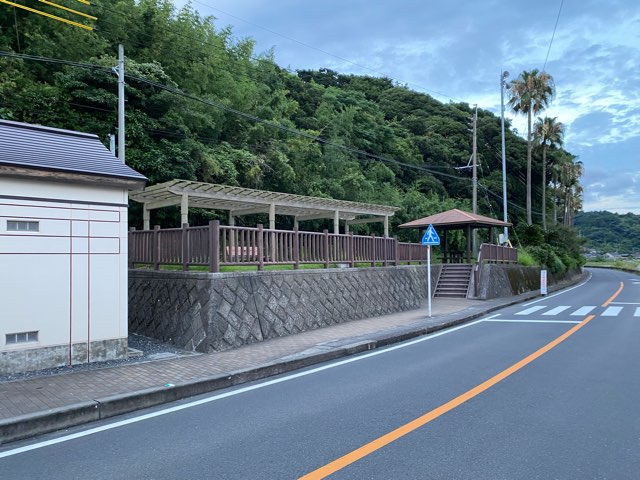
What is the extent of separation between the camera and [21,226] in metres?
7.04

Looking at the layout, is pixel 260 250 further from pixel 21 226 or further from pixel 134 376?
pixel 21 226

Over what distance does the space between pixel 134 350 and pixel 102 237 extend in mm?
2348

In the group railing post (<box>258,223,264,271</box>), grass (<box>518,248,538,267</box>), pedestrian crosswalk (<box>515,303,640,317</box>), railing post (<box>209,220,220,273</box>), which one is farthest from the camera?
grass (<box>518,248,538,267</box>)

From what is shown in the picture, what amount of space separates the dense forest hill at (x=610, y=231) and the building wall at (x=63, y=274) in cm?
11078

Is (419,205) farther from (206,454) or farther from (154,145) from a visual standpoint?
(206,454)

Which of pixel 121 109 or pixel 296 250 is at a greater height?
pixel 121 109

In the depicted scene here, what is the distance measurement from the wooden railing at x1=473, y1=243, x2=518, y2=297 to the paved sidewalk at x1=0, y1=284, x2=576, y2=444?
11.6m

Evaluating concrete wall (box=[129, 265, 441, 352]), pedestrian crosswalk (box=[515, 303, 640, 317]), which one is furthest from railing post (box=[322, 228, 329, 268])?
pedestrian crosswalk (box=[515, 303, 640, 317])

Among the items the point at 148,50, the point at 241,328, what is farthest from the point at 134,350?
the point at 148,50

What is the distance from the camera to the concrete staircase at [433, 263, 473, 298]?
21453 millimetres

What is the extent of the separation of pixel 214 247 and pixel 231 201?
7429 millimetres

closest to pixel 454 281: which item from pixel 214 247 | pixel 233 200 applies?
pixel 233 200

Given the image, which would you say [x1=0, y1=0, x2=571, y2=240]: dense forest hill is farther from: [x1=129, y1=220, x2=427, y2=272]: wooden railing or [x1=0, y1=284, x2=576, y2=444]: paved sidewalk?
[x1=0, y1=284, x2=576, y2=444]: paved sidewalk

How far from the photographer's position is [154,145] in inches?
766
